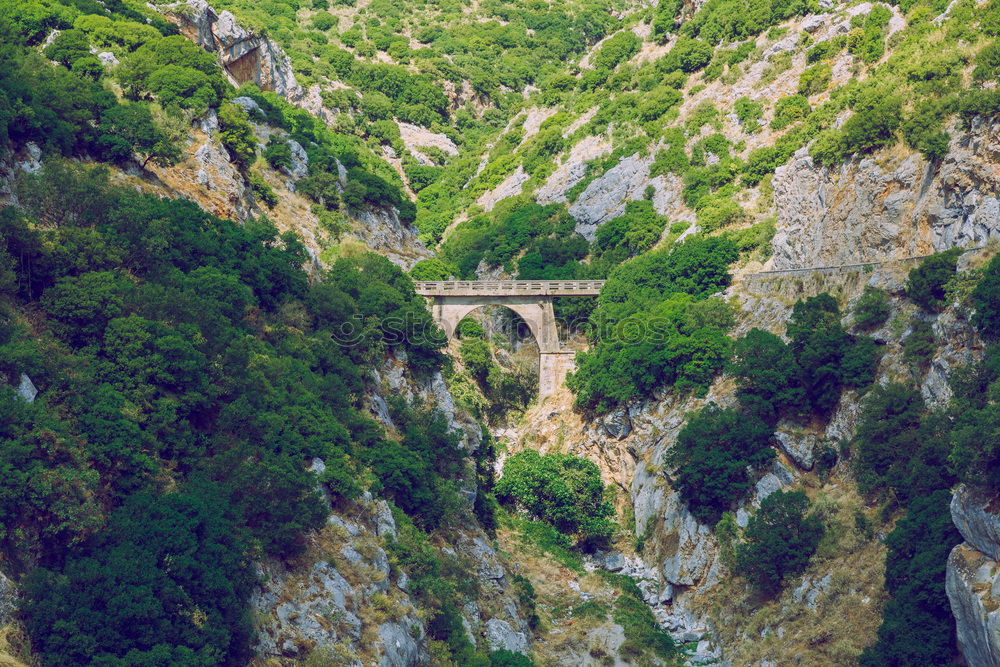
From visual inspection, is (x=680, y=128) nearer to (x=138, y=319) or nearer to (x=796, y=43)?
(x=796, y=43)

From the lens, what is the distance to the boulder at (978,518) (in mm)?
38906

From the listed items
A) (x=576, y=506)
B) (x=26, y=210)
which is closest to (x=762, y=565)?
(x=576, y=506)

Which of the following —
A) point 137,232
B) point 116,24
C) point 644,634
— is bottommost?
point 644,634

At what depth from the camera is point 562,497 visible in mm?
68812

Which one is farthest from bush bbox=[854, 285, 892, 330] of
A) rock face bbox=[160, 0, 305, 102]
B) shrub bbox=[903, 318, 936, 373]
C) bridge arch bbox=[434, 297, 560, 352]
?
rock face bbox=[160, 0, 305, 102]

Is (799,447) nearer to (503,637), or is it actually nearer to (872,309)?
(872,309)

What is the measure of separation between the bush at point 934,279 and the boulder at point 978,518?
17.8 m

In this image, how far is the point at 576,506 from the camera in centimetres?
6900

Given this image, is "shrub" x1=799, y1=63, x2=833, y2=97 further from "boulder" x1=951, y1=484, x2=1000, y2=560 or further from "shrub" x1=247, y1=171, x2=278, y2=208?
"boulder" x1=951, y1=484, x2=1000, y2=560

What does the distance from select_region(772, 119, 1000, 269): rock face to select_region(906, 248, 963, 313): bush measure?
336 centimetres

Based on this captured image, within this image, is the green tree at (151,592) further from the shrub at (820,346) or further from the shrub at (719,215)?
the shrub at (719,215)

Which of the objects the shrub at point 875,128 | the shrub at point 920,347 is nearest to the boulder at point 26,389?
the shrub at point 920,347

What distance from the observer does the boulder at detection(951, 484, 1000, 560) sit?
38.9 m

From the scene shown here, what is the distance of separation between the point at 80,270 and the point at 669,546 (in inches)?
1433
